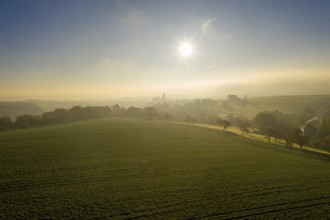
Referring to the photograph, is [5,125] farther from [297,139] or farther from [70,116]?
[297,139]

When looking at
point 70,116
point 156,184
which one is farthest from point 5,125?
point 156,184

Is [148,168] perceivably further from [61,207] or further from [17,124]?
[17,124]

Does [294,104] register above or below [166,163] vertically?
above

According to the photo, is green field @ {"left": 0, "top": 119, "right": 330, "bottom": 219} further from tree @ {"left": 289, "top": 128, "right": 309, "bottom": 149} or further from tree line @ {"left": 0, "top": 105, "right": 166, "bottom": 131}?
tree line @ {"left": 0, "top": 105, "right": 166, "bottom": 131}

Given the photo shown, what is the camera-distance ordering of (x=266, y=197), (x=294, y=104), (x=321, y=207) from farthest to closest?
(x=294, y=104) < (x=266, y=197) < (x=321, y=207)

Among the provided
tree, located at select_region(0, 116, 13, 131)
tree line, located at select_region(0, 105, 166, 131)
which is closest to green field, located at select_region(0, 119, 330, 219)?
tree, located at select_region(0, 116, 13, 131)

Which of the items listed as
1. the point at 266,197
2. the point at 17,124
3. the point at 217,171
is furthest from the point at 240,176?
the point at 17,124

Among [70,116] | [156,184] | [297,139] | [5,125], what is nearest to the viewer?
[156,184]

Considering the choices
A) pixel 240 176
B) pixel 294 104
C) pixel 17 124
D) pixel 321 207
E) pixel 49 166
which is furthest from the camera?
pixel 294 104
